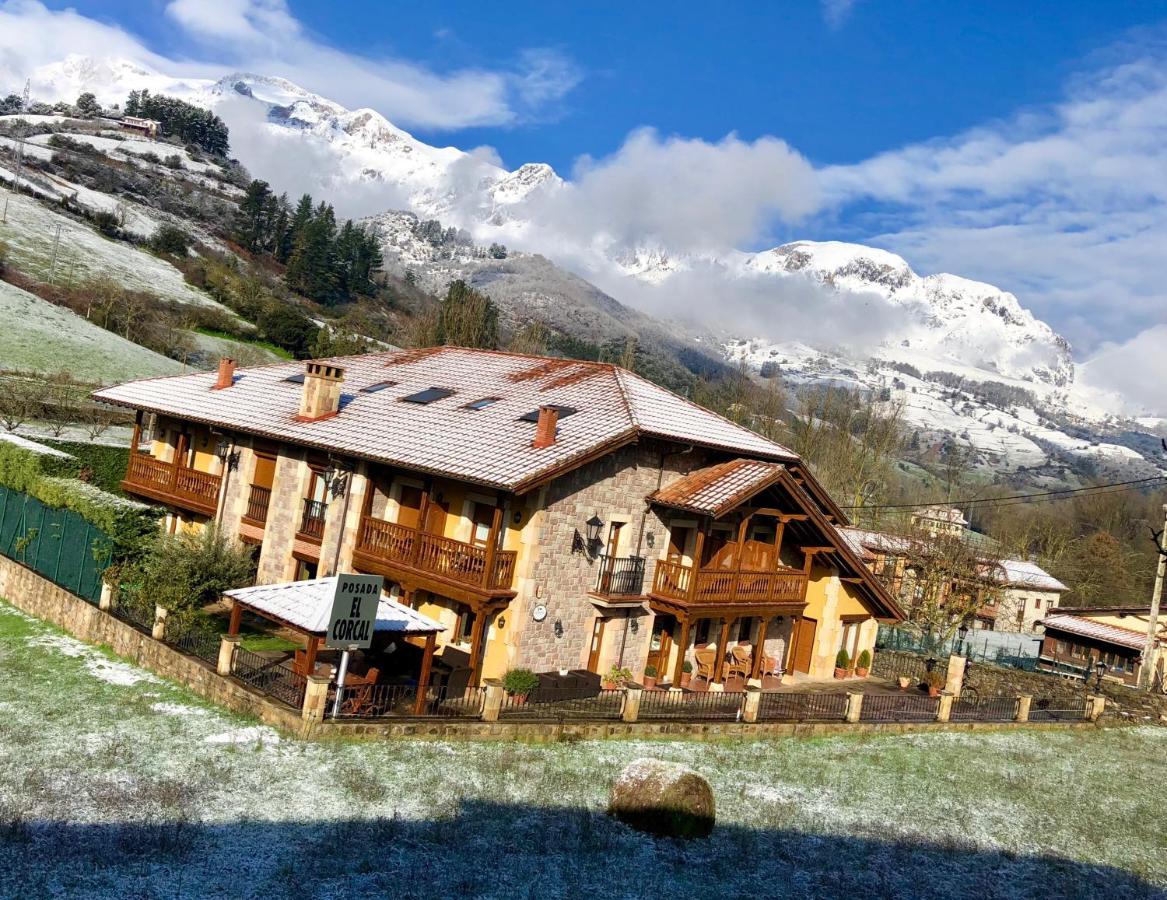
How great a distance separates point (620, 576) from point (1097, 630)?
100 feet

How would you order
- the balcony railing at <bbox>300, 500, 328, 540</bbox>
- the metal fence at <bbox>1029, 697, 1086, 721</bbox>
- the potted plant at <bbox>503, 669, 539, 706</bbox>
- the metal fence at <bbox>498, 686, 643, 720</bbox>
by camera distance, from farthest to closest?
the metal fence at <bbox>1029, 697, 1086, 721</bbox> < the balcony railing at <bbox>300, 500, 328, 540</bbox> < the potted plant at <bbox>503, 669, 539, 706</bbox> < the metal fence at <bbox>498, 686, 643, 720</bbox>

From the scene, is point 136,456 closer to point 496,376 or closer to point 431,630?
point 496,376

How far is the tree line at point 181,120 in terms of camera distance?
173875 millimetres

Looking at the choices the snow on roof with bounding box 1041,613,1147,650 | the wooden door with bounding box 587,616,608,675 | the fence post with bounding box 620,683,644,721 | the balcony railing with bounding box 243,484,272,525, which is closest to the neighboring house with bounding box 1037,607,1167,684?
the snow on roof with bounding box 1041,613,1147,650

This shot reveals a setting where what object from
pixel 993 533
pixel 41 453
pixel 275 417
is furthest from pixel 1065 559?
pixel 41 453

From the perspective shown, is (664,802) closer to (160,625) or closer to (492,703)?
(492,703)

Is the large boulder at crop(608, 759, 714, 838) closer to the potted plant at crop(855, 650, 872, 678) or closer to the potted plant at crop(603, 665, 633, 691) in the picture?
the potted plant at crop(603, 665, 633, 691)

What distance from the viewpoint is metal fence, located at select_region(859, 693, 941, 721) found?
2481 cm

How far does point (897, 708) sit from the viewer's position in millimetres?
25531

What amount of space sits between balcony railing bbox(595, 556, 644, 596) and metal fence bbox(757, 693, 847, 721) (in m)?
4.15

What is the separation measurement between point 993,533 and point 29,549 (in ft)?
280

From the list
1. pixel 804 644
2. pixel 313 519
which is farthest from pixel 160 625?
pixel 804 644

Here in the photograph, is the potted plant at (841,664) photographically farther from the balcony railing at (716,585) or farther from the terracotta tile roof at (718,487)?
the terracotta tile roof at (718,487)

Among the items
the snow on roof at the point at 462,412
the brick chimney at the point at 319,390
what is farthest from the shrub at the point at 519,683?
the brick chimney at the point at 319,390
